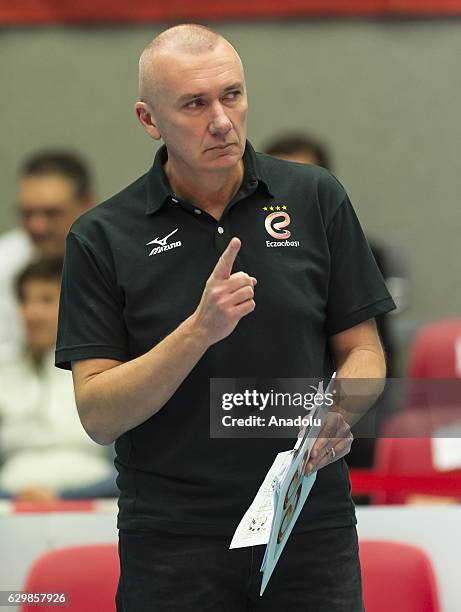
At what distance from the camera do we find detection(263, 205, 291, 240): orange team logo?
1.83 meters

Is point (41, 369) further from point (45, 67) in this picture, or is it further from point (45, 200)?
point (45, 67)

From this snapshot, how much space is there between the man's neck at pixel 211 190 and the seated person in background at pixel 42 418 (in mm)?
1731

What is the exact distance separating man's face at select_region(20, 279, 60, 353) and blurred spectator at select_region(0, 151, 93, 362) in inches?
10.5

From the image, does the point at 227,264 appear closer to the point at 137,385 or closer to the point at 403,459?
the point at 137,385

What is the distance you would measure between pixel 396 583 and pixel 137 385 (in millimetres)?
953

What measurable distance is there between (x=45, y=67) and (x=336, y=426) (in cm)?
395

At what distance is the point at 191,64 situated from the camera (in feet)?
5.86

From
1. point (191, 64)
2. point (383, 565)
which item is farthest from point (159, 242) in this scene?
point (383, 565)

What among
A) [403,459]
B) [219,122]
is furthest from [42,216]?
[219,122]

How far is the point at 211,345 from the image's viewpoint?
68.3 inches

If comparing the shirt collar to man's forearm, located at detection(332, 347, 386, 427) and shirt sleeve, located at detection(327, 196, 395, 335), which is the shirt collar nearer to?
shirt sleeve, located at detection(327, 196, 395, 335)

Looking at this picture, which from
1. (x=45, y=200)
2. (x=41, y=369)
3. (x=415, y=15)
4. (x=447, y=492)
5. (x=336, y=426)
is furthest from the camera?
(x=415, y=15)

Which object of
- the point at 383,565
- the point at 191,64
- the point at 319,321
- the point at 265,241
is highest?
the point at 191,64

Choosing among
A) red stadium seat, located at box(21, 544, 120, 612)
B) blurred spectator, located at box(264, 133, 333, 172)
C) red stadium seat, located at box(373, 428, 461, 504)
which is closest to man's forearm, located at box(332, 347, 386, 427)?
red stadium seat, located at box(21, 544, 120, 612)
